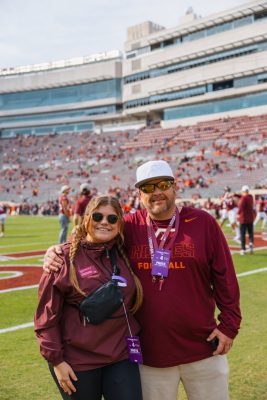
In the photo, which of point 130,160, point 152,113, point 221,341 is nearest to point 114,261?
point 221,341

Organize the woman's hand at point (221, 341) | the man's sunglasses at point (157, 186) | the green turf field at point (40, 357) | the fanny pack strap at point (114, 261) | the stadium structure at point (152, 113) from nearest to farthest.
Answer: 1. the fanny pack strap at point (114, 261)
2. the woman's hand at point (221, 341)
3. the man's sunglasses at point (157, 186)
4. the green turf field at point (40, 357)
5. the stadium structure at point (152, 113)

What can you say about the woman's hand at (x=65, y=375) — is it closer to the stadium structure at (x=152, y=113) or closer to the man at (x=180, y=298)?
the man at (x=180, y=298)

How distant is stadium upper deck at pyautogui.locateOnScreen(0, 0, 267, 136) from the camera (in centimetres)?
4909

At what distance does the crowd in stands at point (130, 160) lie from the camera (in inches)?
1385

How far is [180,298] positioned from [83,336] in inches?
22.8

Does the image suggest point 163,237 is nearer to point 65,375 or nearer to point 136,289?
point 136,289

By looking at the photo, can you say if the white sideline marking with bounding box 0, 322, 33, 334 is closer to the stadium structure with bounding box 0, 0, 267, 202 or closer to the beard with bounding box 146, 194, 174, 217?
the beard with bounding box 146, 194, 174, 217

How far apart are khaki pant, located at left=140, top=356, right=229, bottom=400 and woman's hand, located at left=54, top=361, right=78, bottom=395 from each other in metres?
Result: 0.47

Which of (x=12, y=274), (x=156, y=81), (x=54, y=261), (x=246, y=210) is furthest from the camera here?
(x=156, y=81)

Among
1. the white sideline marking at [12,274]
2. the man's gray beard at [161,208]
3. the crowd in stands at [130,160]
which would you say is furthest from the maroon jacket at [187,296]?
the crowd in stands at [130,160]

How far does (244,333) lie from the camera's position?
5688 mm

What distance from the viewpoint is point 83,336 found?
2.58 metres

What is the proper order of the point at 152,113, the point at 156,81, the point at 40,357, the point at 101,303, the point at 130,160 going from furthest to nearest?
the point at 152,113, the point at 156,81, the point at 130,160, the point at 40,357, the point at 101,303

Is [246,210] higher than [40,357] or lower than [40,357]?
higher
